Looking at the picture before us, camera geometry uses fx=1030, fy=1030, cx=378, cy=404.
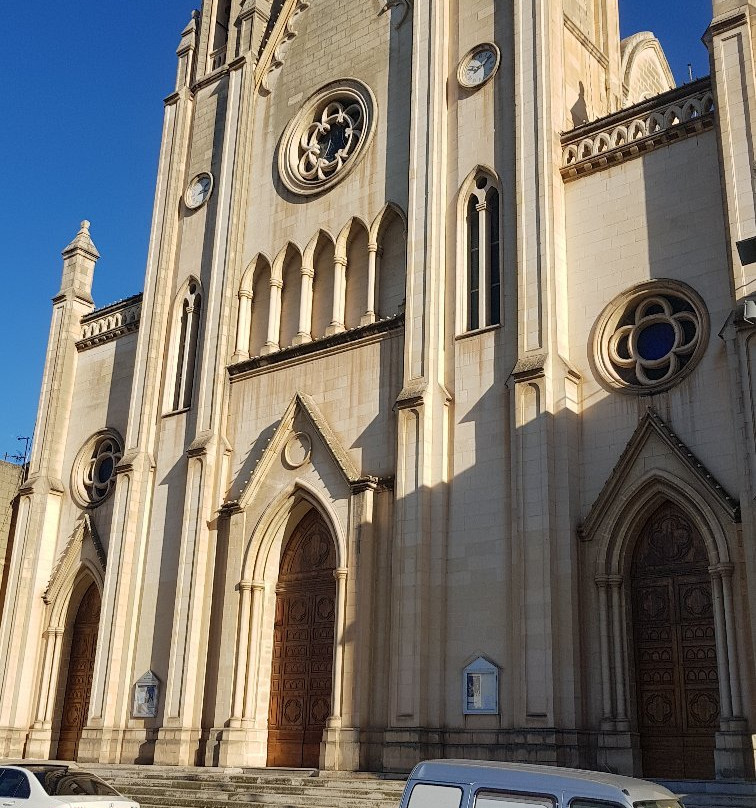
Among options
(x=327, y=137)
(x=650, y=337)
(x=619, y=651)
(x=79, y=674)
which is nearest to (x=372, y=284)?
(x=327, y=137)

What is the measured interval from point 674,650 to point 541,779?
9529 mm

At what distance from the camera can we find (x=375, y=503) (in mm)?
21250

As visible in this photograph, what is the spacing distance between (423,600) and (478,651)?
4.67 feet

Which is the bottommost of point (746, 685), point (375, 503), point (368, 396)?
point (746, 685)

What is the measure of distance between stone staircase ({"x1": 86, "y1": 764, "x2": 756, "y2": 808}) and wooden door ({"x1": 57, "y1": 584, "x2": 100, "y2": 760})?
592cm

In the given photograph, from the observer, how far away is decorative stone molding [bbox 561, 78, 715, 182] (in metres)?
19.5

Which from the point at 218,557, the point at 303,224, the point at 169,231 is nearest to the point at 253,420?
the point at 218,557

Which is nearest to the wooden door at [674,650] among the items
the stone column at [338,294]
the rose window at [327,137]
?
the stone column at [338,294]

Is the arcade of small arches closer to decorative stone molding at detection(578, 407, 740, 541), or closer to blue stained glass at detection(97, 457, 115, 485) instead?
blue stained glass at detection(97, 457, 115, 485)

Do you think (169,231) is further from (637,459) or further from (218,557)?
(637,459)

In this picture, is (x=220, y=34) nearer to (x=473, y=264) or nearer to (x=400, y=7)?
(x=400, y=7)

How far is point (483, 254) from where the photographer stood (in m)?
21.5

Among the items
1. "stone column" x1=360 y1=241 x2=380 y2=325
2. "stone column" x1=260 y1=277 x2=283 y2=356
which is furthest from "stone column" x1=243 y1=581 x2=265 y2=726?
"stone column" x1=360 y1=241 x2=380 y2=325

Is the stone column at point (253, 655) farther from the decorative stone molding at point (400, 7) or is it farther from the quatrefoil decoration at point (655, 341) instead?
the decorative stone molding at point (400, 7)
